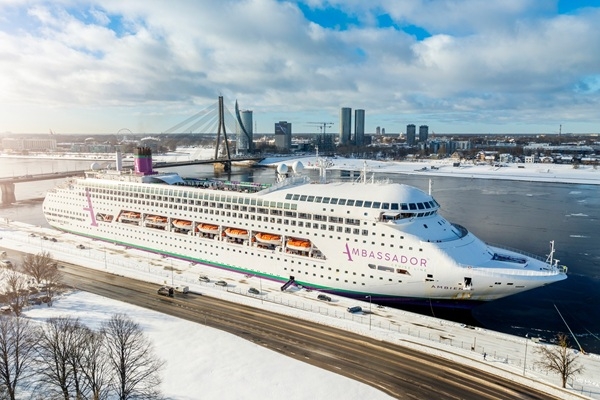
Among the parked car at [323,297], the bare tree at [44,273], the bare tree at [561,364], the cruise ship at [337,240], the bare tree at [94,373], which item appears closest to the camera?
the bare tree at [94,373]

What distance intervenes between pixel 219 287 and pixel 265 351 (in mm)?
8442

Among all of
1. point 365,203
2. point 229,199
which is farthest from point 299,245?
point 229,199

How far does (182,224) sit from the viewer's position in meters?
32.0

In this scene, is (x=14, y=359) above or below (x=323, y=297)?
above

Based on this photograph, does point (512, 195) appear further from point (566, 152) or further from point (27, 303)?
point (566, 152)

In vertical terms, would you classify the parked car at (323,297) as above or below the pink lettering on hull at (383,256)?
below

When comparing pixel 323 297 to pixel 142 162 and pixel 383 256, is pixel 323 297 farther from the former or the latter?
pixel 142 162

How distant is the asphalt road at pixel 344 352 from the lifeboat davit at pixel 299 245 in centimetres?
447

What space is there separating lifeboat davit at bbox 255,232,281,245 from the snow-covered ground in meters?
2.70

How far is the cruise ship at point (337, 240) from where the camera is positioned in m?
22.6

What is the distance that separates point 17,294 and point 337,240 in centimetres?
1835

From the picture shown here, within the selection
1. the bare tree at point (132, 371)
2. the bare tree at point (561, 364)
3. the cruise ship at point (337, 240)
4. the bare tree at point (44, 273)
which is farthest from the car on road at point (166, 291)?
the bare tree at point (561, 364)

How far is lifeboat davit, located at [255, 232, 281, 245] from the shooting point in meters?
27.1

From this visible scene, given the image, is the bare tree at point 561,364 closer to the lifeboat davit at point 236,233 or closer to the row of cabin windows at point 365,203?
the row of cabin windows at point 365,203
